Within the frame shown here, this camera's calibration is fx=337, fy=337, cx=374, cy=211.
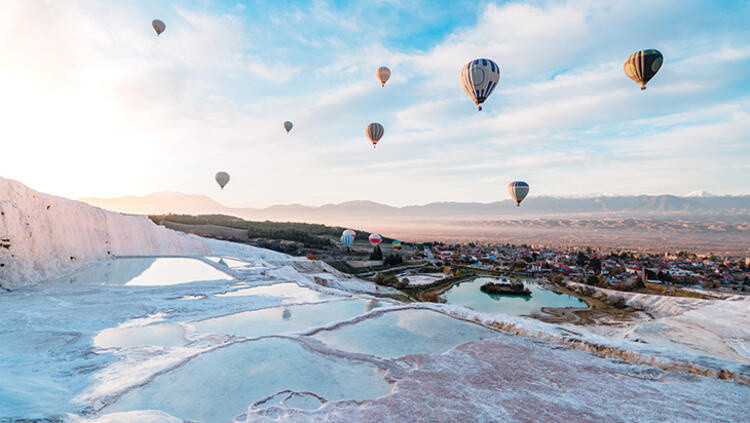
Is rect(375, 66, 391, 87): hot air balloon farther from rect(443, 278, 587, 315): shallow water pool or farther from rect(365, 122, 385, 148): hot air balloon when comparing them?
rect(443, 278, 587, 315): shallow water pool

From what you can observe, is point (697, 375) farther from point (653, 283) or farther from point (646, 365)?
point (653, 283)

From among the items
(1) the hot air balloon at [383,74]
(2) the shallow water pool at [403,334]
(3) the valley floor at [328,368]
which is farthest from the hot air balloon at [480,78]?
(2) the shallow water pool at [403,334]

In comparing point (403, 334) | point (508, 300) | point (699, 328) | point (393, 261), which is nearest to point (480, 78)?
point (403, 334)

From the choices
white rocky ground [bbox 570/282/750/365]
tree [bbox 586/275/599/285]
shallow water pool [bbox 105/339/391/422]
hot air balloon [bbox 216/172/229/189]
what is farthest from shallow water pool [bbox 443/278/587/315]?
hot air balloon [bbox 216/172/229/189]

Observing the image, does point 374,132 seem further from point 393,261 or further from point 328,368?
point 328,368

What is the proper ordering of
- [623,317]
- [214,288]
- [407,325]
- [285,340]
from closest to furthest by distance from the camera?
[285,340] < [407,325] < [214,288] < [623,317]

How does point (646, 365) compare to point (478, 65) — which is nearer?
point (646, 365)

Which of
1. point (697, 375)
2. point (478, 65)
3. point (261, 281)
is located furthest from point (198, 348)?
point (478, 65)
